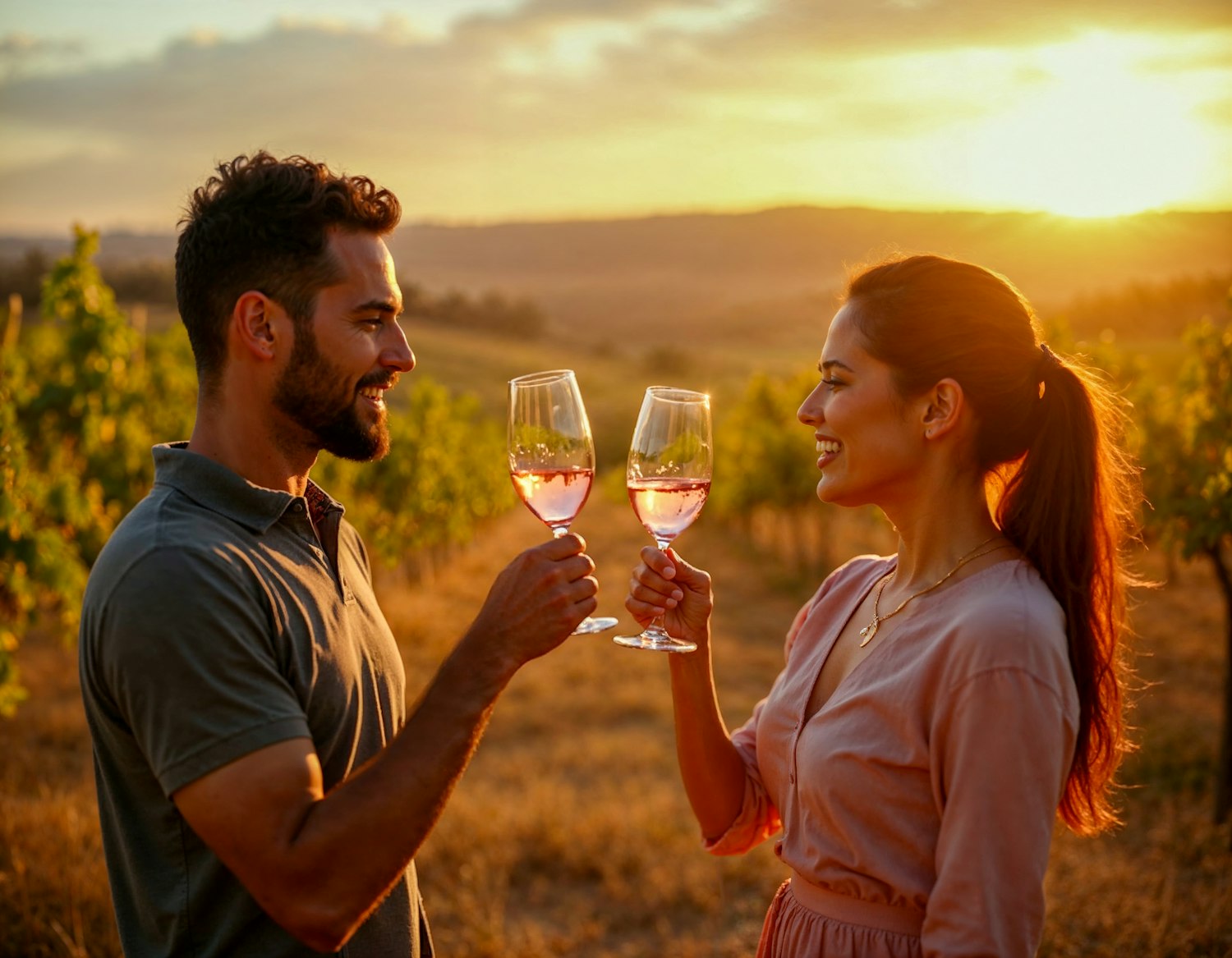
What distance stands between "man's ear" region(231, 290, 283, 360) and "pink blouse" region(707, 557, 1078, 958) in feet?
4.53

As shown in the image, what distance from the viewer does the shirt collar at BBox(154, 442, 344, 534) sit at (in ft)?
6.71

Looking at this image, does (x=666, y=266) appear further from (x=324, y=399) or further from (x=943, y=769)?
(x=943, y=769)

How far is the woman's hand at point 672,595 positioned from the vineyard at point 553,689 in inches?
103

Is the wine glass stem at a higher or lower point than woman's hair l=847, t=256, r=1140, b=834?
lower

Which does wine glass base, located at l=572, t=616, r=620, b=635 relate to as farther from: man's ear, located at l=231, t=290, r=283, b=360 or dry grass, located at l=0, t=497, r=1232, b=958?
dry grass, located at l=0, t=497, r=1232, b=958

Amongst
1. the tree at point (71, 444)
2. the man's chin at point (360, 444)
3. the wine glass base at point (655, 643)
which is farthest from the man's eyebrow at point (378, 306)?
the tree at point (71, 444)

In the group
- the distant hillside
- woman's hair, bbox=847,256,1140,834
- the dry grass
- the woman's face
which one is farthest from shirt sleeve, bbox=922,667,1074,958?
the distant hillside

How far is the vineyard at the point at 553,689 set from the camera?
554cm

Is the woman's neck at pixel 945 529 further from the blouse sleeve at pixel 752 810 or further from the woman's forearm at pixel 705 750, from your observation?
the woman's forearm at pixel 705 750

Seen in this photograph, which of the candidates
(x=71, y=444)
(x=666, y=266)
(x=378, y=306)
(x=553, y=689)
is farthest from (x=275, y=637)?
(x=666, y=266)

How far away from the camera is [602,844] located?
704cm

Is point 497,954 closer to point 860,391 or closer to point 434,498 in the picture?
point 860,391

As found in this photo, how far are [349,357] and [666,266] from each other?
310ft

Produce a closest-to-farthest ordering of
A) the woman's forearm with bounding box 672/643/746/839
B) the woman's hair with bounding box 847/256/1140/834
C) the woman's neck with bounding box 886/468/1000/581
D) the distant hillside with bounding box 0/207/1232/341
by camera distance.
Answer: the woman's hair with bounding box 847/256/1140/834 < the woman's neck with bounding box 886/468/1000/581 < the woman's forearm with bounding box 672/643/746/839 < the distant hillside with bounding box 0/207/1232/341
